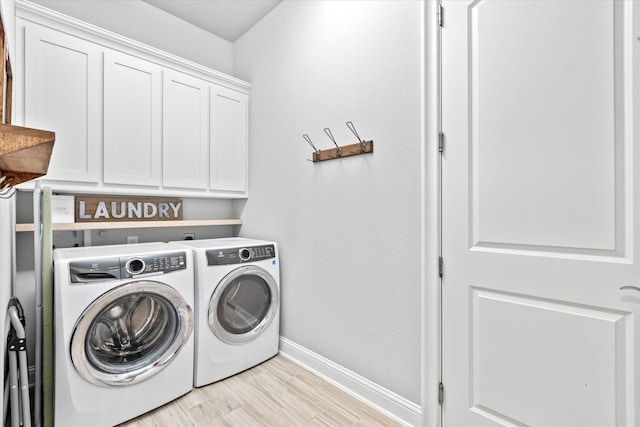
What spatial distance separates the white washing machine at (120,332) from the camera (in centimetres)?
151

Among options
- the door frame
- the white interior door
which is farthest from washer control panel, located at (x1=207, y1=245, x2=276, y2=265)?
the white interior door

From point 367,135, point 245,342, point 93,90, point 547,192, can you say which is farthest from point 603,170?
point 93,90

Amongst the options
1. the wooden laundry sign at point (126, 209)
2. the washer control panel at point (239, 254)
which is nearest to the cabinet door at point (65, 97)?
the wooden laundry sign at point (126, 209)

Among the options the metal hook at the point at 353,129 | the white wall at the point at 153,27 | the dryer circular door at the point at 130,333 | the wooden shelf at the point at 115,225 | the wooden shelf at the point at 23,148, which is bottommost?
the dryer circular door at the point at 130,333

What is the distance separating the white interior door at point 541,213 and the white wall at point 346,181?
8.5 inches

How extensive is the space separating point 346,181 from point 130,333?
1639 millimetres

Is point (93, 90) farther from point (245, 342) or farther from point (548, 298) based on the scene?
point (548, 298)

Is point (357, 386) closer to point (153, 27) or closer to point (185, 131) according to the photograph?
point (185, 131)

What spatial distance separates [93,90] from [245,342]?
2.03 metres

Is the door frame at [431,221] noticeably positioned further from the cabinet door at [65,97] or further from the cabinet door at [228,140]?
the cabinet door at [65,97]

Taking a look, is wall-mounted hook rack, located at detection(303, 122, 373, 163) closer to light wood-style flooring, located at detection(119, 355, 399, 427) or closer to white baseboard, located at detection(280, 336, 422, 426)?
white baseboard, located at detection(280, 336, 422, 426)

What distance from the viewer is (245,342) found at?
2.18 m

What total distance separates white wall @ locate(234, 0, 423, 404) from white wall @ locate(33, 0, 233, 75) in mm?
544

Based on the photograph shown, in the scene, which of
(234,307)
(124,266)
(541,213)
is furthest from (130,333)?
(541,213)
